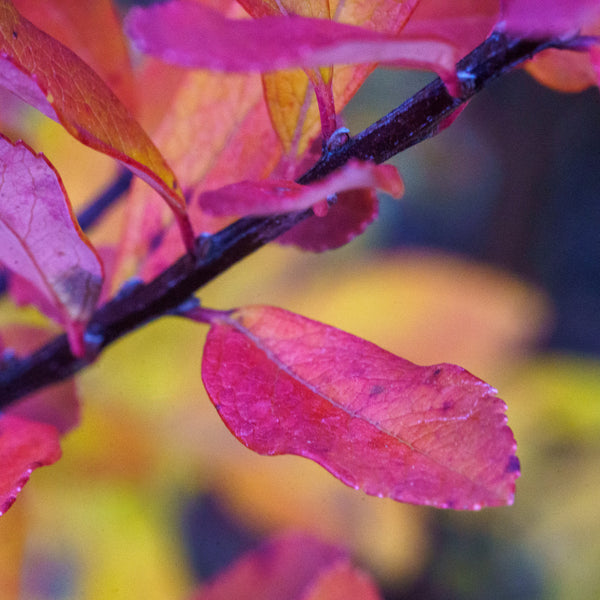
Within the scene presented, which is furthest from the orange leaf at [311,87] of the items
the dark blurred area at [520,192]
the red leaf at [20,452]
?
the dark blurred area at [520,192]

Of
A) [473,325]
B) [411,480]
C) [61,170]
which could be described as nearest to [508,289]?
[473,325]

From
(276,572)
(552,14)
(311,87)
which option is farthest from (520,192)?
(552,14)

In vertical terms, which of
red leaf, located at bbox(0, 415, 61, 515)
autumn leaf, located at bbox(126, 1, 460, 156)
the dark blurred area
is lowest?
the dark blurred area

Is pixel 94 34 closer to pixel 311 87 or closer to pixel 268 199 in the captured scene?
pixel 311 87

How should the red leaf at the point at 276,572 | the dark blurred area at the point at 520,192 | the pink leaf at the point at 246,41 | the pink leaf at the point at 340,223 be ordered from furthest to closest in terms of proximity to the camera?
1. the dark blurred area at the point at 520,192
2. the red leaf at the point at 276,572
3. the pink leaf at the point at 340,223
4. the pink leaf at the point at 246,41

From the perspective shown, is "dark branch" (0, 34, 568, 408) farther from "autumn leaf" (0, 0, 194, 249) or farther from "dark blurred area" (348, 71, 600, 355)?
"dark blurred area" (348, 71, 600, 355)

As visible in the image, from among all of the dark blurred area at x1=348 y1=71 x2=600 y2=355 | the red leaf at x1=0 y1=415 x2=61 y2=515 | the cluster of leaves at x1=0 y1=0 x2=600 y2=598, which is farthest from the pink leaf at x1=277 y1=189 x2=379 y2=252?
the dark blurred area at x1=348 y1=71 x2=600 y2=355

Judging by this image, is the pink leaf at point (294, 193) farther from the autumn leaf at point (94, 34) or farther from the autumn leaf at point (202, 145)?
the autumn leaf at point (94, 34)
